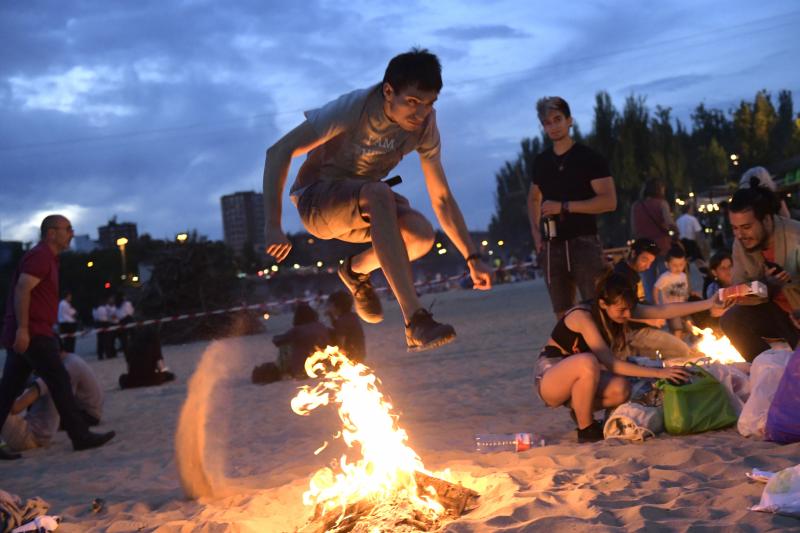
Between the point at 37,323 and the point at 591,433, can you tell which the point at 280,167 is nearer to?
the point at 591,433

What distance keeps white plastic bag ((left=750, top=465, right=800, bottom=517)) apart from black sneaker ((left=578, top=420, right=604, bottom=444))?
196 centimetres

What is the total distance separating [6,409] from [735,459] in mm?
5612

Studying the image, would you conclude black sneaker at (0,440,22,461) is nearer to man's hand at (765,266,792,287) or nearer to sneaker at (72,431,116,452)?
sneaker at (72,431,116,452)

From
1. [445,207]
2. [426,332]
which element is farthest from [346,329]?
[426,332]

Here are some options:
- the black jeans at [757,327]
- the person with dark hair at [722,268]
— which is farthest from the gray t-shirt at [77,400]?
the person with dark hair at [722,268]

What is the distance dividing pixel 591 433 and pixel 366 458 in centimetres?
178

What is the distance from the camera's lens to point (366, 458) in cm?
408

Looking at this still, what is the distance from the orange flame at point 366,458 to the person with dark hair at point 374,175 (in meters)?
0.59

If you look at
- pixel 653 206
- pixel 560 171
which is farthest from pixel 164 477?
pixel 653 206

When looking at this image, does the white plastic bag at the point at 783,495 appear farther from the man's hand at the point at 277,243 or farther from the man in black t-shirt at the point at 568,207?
the man in black t-shirt at the point at 568,207

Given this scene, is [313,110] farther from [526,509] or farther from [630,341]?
[630,341]

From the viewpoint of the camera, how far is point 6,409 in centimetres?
659

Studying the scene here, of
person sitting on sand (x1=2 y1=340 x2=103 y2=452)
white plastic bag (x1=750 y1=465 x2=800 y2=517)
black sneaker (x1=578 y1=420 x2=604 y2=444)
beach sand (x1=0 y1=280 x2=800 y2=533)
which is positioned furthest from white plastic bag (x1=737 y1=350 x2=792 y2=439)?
person sitting on sand (x1=2 y1=340 x2=103 y2=452)

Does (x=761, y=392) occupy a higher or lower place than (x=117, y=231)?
lower
